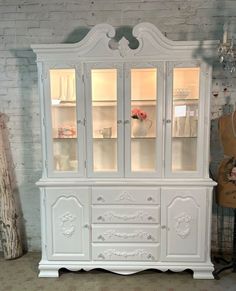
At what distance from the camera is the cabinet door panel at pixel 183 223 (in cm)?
278

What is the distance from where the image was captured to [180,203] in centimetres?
279

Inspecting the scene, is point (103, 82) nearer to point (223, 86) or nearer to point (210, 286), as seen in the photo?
point (223, 86)

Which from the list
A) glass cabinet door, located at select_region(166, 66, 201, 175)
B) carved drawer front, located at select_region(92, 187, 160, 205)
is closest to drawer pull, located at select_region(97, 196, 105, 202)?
carved drawer front, located at select_region(92, 187, 160, 205)

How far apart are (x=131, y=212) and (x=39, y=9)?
2.12 metres

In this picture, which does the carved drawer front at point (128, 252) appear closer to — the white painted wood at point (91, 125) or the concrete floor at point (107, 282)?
the concrete floor at point (107, 282)

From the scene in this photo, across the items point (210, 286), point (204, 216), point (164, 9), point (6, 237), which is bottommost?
point (210, 286)

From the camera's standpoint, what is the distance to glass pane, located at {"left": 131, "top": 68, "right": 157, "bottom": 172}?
278cm

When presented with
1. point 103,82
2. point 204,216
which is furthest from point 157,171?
point 103,82

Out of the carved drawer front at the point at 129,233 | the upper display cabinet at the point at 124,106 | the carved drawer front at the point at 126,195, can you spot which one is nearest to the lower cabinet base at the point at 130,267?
the carved drawer front at the point at 129,233

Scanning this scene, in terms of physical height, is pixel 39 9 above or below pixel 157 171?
above

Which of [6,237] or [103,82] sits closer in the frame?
[103,82]

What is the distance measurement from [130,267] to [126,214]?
476 mm

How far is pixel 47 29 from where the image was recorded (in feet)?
10.3

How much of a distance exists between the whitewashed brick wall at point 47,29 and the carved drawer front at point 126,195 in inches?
33.2
